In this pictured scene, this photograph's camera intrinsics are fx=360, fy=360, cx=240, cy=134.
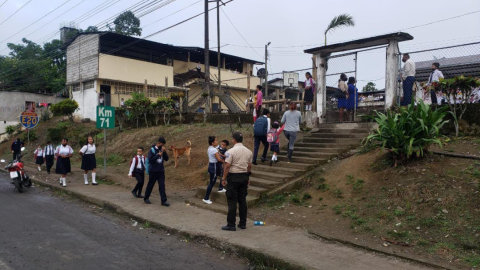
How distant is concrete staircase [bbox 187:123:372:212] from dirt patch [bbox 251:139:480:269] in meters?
0.49

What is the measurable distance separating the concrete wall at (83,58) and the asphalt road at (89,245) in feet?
65.0

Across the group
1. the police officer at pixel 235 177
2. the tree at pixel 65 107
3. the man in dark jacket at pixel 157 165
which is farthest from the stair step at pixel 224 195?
the tree at pixel 65 107

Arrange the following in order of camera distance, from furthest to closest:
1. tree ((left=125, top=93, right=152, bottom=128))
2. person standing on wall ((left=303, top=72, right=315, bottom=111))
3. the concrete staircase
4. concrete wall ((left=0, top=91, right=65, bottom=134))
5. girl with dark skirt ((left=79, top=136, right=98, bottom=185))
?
concrete wall ((left=0, top=91, right=65, bottom=134)) → tree ((left=125, top=93, right=152, bottom=128)) → person standing on wall ((left=303, top=72, right=315, bottom=111)) → girl with dark skirt ((left=79, top=136, right=98, bottom=185)) → the concrete staircase

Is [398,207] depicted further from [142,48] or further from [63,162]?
[142,48]

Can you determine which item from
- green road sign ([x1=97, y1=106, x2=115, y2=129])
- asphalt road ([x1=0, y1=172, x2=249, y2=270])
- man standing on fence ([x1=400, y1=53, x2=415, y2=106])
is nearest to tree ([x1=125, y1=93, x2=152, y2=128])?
green road sign ([x1=97, y1=106, x2=115, y2=129])

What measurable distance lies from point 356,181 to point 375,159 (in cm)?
85

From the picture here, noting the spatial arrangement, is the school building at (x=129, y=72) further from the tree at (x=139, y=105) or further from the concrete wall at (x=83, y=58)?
the tree at (x=139, y=105)

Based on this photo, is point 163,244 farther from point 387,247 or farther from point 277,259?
point 387,247

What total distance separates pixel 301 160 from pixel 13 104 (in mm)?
30872

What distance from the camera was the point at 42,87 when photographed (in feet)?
123

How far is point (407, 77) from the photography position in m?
10.2

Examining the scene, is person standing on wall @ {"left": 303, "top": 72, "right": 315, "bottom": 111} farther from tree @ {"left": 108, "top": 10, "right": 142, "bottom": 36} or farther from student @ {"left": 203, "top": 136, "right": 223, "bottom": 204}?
tree @ {"left": 108, "top": 10, "right": 142, "bottom": 36}

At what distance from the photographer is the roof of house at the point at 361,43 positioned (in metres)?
10.2

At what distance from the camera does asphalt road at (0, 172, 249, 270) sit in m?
5.06
